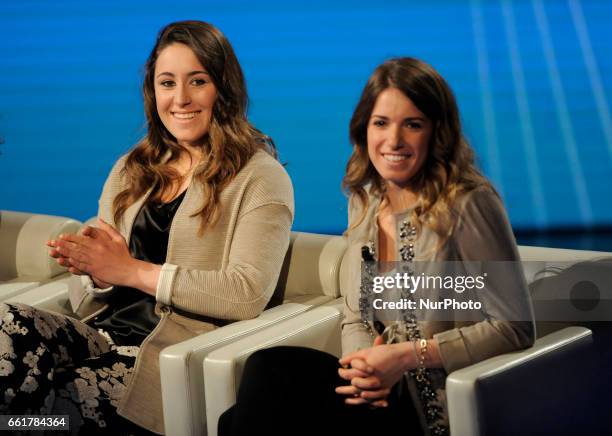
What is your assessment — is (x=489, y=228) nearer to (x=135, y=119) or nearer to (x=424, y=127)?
(x=424, y=127)

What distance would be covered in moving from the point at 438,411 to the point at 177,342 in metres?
0.83

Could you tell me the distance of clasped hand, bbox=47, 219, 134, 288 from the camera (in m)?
2.76

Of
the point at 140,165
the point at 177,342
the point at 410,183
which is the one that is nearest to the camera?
the point at 410,183

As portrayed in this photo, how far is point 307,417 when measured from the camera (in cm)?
219

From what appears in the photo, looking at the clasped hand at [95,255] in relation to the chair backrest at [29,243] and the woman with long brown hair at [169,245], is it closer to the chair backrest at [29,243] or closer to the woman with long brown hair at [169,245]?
the woman with long brown hair at [169,245]

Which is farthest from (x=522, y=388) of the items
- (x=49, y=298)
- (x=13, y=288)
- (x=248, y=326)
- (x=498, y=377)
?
(x=13, y=288)

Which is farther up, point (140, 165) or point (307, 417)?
point (140, 165)

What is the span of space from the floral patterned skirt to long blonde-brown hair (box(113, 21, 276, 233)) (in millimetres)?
424

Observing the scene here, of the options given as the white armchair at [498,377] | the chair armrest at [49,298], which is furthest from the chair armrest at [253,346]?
the chair armrest at [49,298]

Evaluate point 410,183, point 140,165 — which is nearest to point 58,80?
point 140,165

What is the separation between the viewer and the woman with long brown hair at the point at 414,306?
2156 mm

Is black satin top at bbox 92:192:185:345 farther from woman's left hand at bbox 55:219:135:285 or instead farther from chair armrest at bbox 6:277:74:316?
chair armrest at bbox 6:277:74:316

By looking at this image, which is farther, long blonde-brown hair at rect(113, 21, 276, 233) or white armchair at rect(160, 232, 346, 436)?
long blonde-brown hair at rect(113, 21, 276, 233)

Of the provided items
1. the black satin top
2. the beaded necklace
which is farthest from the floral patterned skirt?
the beaded necklace
